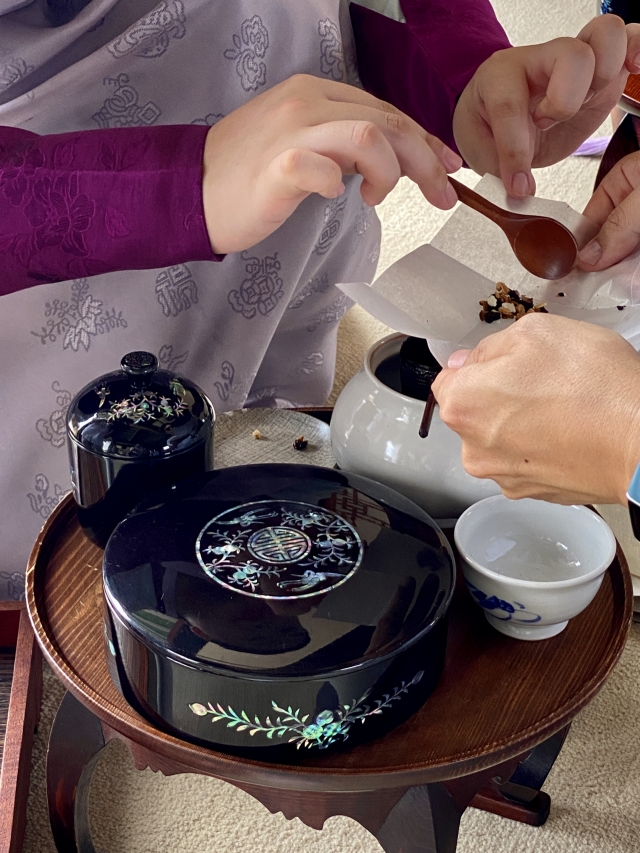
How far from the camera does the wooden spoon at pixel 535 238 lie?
2.75 feet

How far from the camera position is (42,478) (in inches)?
42.1

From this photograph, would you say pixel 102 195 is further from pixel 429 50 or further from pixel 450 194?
pixel 429 50

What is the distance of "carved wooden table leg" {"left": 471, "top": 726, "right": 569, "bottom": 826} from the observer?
944mm

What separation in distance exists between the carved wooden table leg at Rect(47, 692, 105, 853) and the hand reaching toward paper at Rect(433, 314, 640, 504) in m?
0.46

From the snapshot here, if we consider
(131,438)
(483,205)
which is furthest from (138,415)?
(483,205)

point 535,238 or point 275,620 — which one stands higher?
point 535,238

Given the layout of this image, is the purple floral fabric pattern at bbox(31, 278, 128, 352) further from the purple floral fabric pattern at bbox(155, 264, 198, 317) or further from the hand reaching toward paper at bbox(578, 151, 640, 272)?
the hand reaching toward paper at bbox(578, 151, 640, 272)

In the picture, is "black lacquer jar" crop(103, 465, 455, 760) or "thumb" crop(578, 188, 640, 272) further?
"thumb" crop(578, 188, 640, 272)

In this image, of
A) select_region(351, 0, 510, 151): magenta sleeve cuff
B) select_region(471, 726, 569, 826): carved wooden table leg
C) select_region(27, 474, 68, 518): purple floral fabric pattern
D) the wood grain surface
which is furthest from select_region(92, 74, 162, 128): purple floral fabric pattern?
select_region(471, 726, 569, 826): carved wooden table leg

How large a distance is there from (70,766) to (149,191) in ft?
1.83

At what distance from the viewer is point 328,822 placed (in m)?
0.95

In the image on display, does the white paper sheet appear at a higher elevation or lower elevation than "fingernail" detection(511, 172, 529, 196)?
lower

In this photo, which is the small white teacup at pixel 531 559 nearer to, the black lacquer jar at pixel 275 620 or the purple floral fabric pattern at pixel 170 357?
the black lacquer jar at pixel 275 620

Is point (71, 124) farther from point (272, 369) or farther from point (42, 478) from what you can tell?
point (272, 369)
